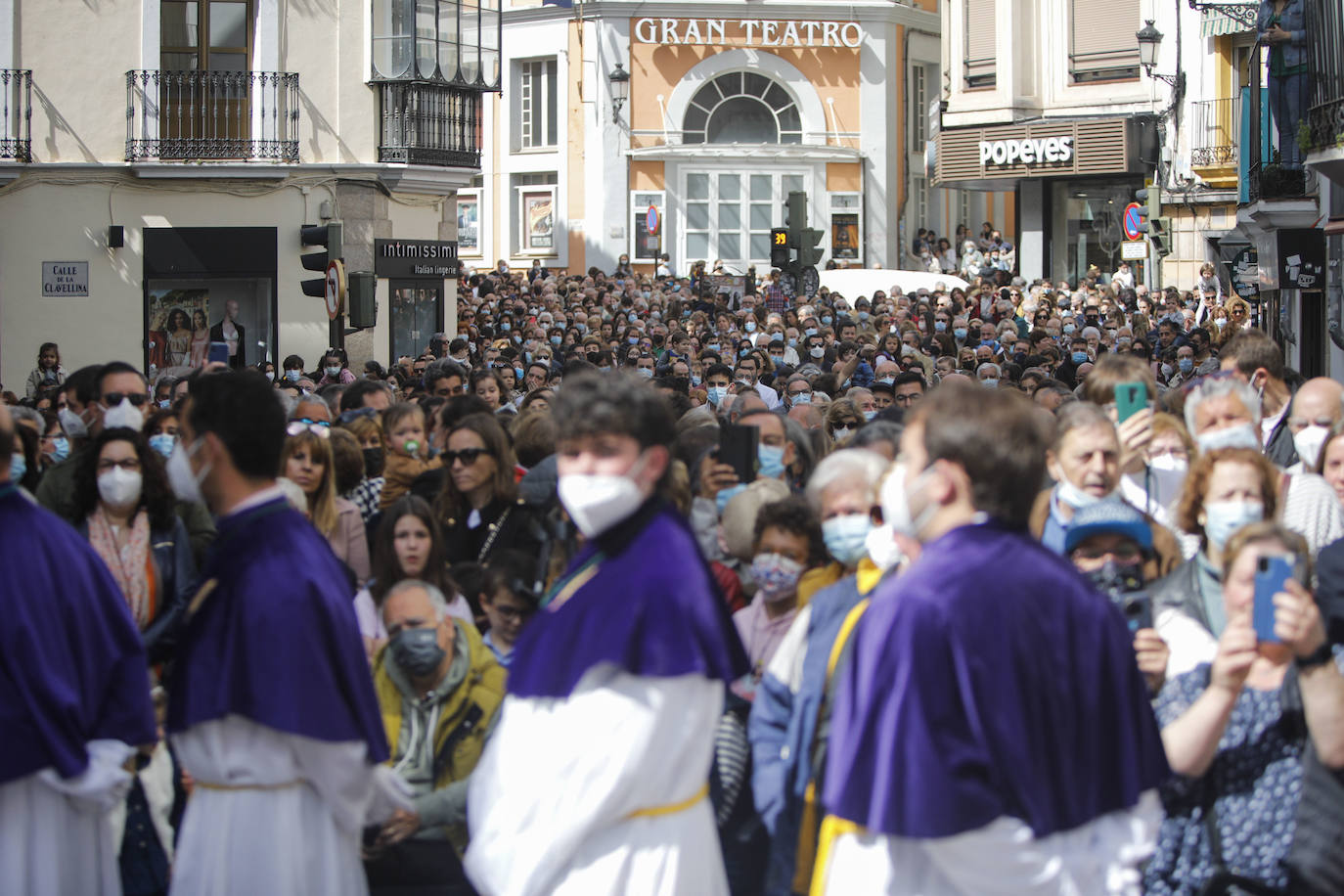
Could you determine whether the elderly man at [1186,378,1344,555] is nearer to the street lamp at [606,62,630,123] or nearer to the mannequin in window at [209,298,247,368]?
the mannequin in window at [209,298,247,368]

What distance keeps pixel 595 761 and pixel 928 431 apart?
102cm

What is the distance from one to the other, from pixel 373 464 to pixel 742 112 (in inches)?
1456

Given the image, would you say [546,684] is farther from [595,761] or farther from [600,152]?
[600,152]

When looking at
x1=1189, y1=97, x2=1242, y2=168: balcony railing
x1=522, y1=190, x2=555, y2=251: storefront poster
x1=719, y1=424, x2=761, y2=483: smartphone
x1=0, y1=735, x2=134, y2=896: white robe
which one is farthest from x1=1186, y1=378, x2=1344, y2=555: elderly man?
x1=522, y1=190, x2=555, y2=251: storefront poster

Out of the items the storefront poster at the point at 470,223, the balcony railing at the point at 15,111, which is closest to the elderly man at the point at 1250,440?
Result: the balcony railing at the point at 15,111

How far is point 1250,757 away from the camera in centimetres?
423

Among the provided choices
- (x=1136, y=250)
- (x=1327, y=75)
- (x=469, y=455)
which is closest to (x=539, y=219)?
(x=1136, y=250)

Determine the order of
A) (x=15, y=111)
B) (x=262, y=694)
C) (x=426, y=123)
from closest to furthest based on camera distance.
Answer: (x=262, y=694)
(x=15, y=111)
(x=426, y=123)

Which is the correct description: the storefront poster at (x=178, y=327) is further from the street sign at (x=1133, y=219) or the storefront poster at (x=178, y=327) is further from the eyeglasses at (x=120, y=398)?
the street sign at (x=1133, y=219)

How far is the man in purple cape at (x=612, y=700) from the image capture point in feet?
12.3

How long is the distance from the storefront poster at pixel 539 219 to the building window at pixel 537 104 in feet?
4.42

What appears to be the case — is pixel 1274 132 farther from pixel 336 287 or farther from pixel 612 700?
pixel 612 700

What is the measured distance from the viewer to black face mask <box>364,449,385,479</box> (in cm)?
888

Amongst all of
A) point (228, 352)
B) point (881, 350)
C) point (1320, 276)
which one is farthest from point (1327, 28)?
point (228, 352)
